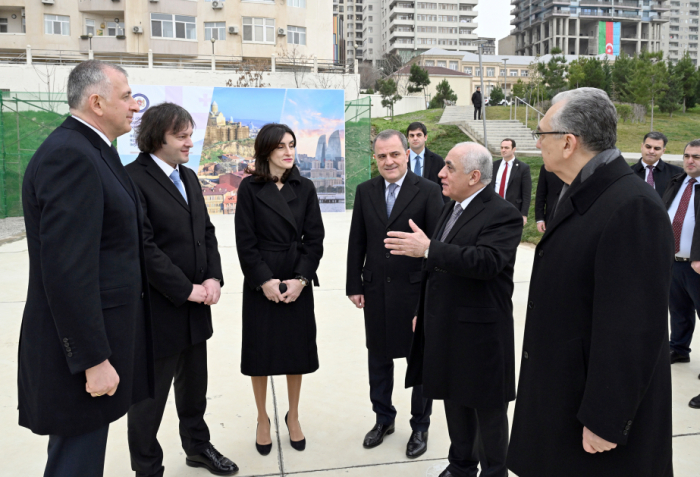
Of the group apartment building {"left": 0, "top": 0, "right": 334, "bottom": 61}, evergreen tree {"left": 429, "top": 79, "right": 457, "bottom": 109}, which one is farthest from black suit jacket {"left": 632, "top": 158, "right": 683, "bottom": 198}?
evergreen tree {"left": 429, "top": 79, "right": 457, "bottom": 109}

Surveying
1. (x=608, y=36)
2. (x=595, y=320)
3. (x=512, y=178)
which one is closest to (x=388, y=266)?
(x=595, y=320)

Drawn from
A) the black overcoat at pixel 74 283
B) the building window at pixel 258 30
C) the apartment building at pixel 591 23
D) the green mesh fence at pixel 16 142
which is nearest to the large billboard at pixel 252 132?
the green mesh fence at pixel 16 142

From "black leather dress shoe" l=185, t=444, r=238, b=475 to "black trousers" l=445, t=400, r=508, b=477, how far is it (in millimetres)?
1260

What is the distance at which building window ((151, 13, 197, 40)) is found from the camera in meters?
38.4

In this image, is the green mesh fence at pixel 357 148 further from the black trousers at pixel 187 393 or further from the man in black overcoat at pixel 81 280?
the man in black overcoat at pixel 81 280

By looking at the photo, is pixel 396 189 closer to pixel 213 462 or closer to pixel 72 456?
pixel 213 462

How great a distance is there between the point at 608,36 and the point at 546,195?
111750mm

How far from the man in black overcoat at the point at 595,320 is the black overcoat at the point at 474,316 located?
0.66 m

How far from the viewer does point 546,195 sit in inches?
302

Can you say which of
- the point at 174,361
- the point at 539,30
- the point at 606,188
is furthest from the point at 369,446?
the point at 539,30

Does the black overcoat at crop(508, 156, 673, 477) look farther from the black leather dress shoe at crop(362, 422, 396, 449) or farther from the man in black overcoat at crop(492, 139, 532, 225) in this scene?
the man in black overcoat at crop(492, 139, 532, 225)

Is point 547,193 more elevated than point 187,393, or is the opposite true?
point 547,193

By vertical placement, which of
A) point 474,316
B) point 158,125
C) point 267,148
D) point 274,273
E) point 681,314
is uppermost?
point 158,125

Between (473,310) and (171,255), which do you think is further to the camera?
(171,255)
